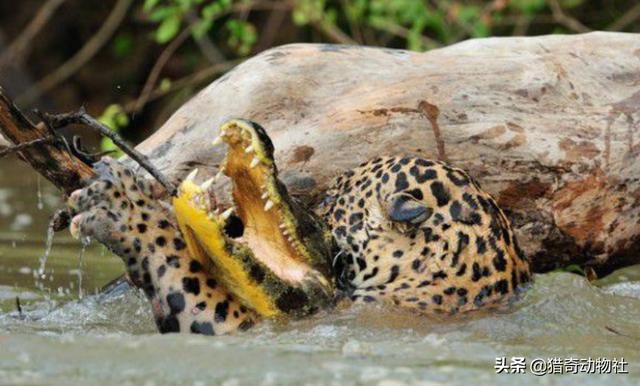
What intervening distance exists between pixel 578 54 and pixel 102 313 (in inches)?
93.6

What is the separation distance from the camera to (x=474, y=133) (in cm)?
582

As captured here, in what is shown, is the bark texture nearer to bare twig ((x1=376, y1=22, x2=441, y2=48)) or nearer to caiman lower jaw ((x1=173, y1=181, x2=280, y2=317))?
caiman lower jaw ((x1=173, y1=181, x2=280, y2=317))

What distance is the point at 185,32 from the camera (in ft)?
35.7

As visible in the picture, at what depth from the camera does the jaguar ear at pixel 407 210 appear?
537 cm

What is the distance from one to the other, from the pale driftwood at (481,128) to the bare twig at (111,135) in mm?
602

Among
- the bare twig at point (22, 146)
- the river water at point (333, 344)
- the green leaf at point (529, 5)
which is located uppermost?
the bare twig at point (22, 146)

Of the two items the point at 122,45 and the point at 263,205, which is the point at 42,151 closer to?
the point at 263,205

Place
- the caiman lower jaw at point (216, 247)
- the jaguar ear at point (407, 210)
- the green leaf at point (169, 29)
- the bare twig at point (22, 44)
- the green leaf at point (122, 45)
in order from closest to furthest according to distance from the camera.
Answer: the caiman lower jaw at point (216, 247)
the jaguar ear at point (407, 210)
the green leaf at point (169, 29)
the bare twig at point (22, 44)
the green leaf at point (122, 45)

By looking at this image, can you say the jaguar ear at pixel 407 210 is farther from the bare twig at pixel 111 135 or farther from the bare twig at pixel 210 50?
the bare twig at pixel 210 50

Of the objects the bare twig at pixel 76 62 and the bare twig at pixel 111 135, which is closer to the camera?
the bare twig at pixel 111 135

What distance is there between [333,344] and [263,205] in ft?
1.99

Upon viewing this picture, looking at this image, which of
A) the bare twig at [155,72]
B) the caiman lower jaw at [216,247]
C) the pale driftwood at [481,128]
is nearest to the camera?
the caiman lower jaw at [216,247]

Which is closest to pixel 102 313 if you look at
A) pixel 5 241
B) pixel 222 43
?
pixel 5 241

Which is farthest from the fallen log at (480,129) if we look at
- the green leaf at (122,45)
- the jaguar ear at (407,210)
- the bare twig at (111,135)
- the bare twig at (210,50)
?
the green leaf at (122,45)
